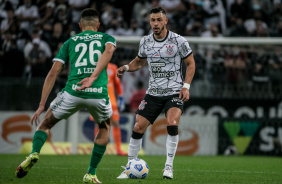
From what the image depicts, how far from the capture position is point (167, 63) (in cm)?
757

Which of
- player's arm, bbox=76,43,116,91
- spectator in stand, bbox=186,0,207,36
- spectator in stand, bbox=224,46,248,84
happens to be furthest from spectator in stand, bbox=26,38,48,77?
player's arm, bbox=76,43,116,91

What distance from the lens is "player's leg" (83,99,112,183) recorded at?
6168 mm

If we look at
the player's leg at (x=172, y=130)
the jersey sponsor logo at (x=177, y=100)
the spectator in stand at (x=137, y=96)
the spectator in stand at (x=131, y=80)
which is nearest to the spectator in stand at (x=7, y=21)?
the spectator in stand at (x=131, y=80)

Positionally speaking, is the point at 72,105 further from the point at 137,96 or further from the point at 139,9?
the point at 139,9

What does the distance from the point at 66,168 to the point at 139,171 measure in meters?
2.22

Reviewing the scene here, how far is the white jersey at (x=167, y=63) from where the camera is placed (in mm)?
7531

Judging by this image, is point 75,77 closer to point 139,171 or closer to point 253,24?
point 139,171

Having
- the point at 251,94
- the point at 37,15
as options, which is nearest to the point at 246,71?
the point at 251,94

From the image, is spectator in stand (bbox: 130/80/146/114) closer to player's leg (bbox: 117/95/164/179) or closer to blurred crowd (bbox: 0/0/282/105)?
blurred crowd (bbox: 0/0/282/105)

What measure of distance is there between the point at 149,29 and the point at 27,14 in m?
3.80

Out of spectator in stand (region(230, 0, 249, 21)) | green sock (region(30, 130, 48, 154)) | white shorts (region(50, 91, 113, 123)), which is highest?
spectator in stand (region(230, 0, 249, 21))

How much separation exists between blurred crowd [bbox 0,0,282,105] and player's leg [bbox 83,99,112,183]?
783 cm

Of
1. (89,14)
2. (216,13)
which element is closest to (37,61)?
(216,13)

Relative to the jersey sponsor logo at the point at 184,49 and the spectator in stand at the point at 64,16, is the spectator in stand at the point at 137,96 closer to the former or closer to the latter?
the spectator in stand at the point at 64,16
